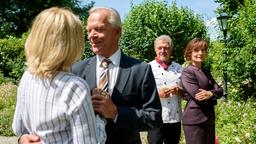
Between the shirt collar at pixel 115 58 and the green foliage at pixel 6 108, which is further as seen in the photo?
the green foliage at pixel 6 108

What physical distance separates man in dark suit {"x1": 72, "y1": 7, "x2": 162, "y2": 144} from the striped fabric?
0.64 meters

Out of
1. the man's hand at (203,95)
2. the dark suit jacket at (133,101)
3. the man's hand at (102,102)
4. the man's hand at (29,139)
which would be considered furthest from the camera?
the man's hand at (203,95)

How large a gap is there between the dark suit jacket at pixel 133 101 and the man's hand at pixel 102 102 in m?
0.18

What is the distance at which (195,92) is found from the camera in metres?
6.30

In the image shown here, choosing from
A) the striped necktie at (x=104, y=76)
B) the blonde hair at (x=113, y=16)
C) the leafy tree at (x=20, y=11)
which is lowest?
the striped necktie at (x=104, y=76)

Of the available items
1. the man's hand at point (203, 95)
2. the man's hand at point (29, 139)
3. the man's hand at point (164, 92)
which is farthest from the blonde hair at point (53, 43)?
the man's hand at point (164, 92)

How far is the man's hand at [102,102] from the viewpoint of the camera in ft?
10.4

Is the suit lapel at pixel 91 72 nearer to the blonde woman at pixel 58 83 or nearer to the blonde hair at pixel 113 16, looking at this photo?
the blonde hair at pixel 113 16

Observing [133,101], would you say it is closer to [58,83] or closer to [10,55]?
[58,83]

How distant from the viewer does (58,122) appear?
9.07 ft

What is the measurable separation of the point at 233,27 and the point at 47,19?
46.4 ft

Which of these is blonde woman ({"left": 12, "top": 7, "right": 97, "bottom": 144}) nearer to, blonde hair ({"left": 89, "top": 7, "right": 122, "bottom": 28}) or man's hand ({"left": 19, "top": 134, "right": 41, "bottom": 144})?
man's hand ({"left": 19, "top": 134, "right": 41, "bottom": 144})

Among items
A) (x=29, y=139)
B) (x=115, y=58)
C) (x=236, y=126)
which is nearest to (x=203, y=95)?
(x=236, y=126)

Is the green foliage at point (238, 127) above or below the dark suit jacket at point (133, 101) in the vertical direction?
below
